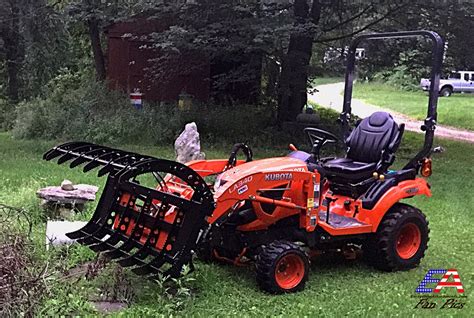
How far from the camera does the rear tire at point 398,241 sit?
19.1ft

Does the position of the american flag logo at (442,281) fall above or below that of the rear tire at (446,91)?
above

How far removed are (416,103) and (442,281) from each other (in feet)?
76.7

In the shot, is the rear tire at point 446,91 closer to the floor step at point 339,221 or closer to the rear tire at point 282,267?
the floor step at point 339,221

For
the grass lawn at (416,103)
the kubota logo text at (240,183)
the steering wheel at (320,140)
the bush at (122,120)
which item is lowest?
the grass lawn at (416,103)

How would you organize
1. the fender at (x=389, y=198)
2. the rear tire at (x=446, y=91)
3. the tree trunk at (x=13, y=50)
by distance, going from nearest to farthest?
the fender at (x=389, y=198) < the tree trunk at (x=13, y=50) < the rear tire at (x=446, y=91)

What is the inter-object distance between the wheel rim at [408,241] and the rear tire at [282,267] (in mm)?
1228

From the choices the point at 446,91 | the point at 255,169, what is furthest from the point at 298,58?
the point at 446,91

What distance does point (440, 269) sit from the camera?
606 cm

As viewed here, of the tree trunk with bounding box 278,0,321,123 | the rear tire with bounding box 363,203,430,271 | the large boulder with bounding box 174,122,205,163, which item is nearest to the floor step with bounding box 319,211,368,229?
the rear tire with bounding box 363,203,430,271

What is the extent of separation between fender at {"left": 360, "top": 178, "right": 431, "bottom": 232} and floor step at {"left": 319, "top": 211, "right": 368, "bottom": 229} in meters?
0.09

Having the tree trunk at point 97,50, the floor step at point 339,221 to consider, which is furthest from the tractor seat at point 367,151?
the tree trunk at point 97,50

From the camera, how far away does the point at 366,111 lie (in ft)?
80.0

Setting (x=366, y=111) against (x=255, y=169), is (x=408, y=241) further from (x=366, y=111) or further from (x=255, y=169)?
(x=366, y=111)

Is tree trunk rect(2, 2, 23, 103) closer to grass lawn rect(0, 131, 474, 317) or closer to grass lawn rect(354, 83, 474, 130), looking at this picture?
grass lawn rect(0, 131, 474, 317)
